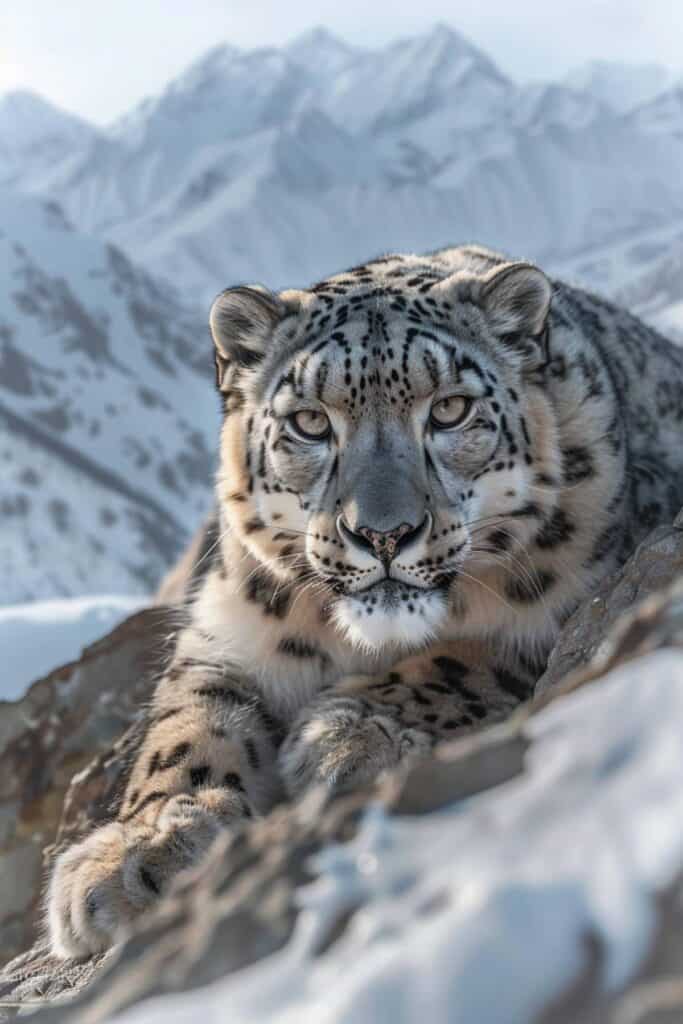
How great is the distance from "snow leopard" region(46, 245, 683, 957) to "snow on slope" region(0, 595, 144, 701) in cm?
342

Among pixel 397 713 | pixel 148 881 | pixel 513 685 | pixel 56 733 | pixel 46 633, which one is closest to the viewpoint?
pixel 148 881

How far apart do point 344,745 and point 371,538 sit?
46 cm

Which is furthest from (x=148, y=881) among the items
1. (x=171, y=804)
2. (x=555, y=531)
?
(x=555, y=531)

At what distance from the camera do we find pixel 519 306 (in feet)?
9.91

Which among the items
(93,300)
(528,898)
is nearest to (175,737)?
(528,898)

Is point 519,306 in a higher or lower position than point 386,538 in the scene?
higher

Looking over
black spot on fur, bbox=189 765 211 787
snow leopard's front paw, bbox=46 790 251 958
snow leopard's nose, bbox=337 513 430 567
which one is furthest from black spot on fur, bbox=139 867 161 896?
snow leopard's nose, bbox=337 513 430 567

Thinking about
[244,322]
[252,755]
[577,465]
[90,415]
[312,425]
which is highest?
A: [90,415]

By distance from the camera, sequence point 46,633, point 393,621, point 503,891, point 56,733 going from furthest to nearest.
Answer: point 46,633 < point 56,733 < point 393,621 < point 503,891

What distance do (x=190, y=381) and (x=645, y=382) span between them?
94.2 feet

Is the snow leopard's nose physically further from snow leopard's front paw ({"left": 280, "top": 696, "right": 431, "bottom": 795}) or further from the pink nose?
snow leopard's front paw ({"left": 280, "top": 696, "right": 431, "bottom": 795})

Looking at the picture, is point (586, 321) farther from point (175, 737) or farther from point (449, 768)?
point (449, 768)

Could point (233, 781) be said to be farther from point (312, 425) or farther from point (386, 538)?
point (312, 425)

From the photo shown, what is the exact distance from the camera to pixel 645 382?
3740mm
